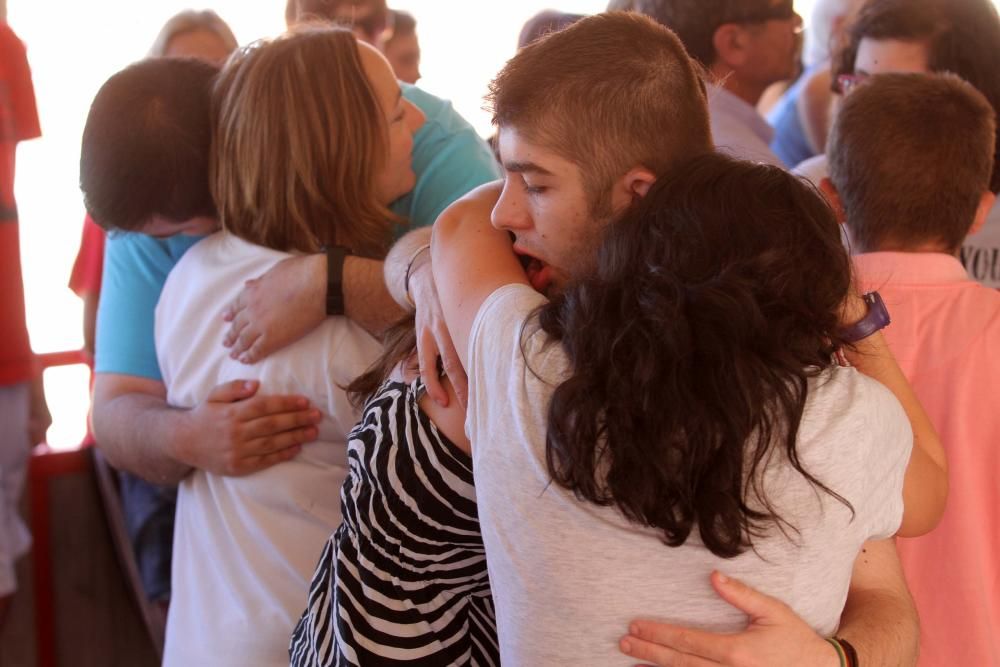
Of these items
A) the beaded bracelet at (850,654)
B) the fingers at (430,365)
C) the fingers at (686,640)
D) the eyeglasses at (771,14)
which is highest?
the eyeglasses at (771,14)

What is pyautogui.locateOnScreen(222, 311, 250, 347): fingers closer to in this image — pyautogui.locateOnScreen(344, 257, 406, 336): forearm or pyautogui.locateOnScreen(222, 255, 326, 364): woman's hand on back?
pyautogui.locateOnScreen(222, 255, 326, 364): woman's hand on back

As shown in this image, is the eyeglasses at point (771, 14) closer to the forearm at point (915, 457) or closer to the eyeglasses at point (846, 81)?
the eyeglasses at point (846, 81)

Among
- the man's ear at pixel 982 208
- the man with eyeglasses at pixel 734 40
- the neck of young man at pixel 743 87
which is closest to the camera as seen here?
the man's ear at pixel 982 208

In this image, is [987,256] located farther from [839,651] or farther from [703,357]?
[703,357]

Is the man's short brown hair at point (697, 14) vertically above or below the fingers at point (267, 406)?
above

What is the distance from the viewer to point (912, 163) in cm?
154

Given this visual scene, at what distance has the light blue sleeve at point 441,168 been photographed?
178 centimetres

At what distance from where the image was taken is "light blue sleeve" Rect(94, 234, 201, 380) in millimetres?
1806

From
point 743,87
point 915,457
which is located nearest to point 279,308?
point 915,457

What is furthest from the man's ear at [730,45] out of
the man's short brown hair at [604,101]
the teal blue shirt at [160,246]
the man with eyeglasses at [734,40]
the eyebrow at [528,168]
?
the eyebrow at [528,168]

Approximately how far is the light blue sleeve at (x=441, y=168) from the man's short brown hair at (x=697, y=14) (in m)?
0.87

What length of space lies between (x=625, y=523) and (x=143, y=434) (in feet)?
3.35

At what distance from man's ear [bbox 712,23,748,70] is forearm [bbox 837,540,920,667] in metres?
1.70

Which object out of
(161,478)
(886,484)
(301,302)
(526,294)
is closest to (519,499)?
(526,294)
